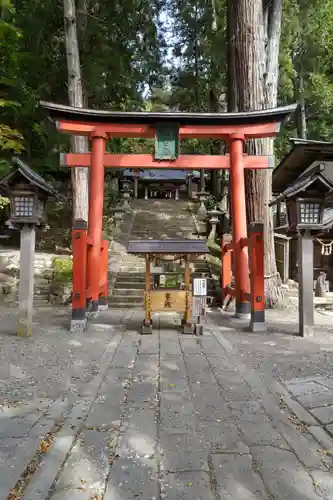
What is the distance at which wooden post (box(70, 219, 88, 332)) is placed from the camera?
6.20 metres

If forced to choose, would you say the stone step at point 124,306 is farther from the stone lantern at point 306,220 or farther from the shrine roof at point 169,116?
the shrine roof at point 169,116

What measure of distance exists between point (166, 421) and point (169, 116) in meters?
5.80

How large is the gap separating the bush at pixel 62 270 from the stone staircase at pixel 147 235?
127 cm

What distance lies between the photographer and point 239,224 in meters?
7.25

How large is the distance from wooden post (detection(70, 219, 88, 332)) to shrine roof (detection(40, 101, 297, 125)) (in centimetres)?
231

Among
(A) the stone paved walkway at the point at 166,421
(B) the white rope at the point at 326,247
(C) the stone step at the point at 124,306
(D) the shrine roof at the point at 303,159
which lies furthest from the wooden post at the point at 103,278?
(B) the white rope at the point at 326,247

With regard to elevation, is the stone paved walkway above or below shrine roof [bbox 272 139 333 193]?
below

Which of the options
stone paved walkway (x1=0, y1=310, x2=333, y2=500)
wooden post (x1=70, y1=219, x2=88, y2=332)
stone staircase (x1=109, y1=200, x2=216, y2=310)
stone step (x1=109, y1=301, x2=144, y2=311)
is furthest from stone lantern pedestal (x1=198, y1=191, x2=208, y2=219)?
stone paved walkway (x1=0, y1=310, x2=333, y2=500)

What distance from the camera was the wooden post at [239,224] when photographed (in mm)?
7105

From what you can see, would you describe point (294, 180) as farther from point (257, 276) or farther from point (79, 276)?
point (79, 276)

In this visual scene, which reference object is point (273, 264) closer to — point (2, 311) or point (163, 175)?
point (2, 311)

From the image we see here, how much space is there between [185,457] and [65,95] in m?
14.2

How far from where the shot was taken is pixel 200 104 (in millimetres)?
18250

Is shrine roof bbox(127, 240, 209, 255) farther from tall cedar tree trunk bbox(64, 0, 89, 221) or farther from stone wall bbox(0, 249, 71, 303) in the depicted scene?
tall cedar tree trunk bbox(64, 0, 89, 221)
